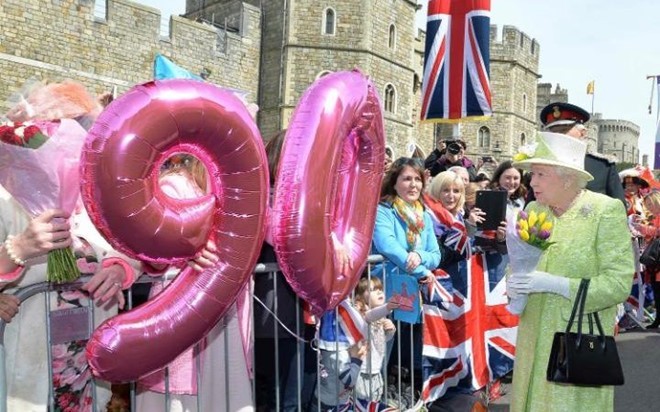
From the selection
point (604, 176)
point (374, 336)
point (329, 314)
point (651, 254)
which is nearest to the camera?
point (329, 314)

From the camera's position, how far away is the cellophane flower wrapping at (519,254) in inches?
100

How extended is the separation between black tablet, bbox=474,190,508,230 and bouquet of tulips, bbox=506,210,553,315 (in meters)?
1.16

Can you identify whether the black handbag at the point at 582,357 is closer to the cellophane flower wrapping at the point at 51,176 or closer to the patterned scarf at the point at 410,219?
the patterned scarf at the point at 410,219

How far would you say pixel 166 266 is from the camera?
2.25m

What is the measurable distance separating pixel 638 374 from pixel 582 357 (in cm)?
307

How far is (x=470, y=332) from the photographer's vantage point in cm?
395

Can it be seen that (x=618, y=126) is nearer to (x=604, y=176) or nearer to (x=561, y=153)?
(x=604, y=176)

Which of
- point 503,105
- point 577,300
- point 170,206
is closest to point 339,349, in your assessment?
point 577,300

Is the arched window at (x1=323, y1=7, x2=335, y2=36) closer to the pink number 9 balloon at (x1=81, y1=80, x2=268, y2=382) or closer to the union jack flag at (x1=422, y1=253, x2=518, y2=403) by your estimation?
the union jack flag at (x1=422, y1=253, x2=518, y2=403)

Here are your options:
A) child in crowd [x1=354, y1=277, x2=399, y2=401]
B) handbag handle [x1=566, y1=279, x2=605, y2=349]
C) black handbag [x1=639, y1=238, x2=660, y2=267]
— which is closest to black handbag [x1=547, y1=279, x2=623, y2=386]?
handbag handle [x1=566, y1=279, x2=605, y2=349]

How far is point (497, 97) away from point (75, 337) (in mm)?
34500

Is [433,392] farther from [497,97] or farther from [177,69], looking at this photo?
[497,97]

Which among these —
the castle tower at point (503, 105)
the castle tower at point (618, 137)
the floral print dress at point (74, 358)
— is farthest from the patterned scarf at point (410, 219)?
the castle tower at point (618, 137)

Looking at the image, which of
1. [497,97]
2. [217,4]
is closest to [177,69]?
[217,4]
